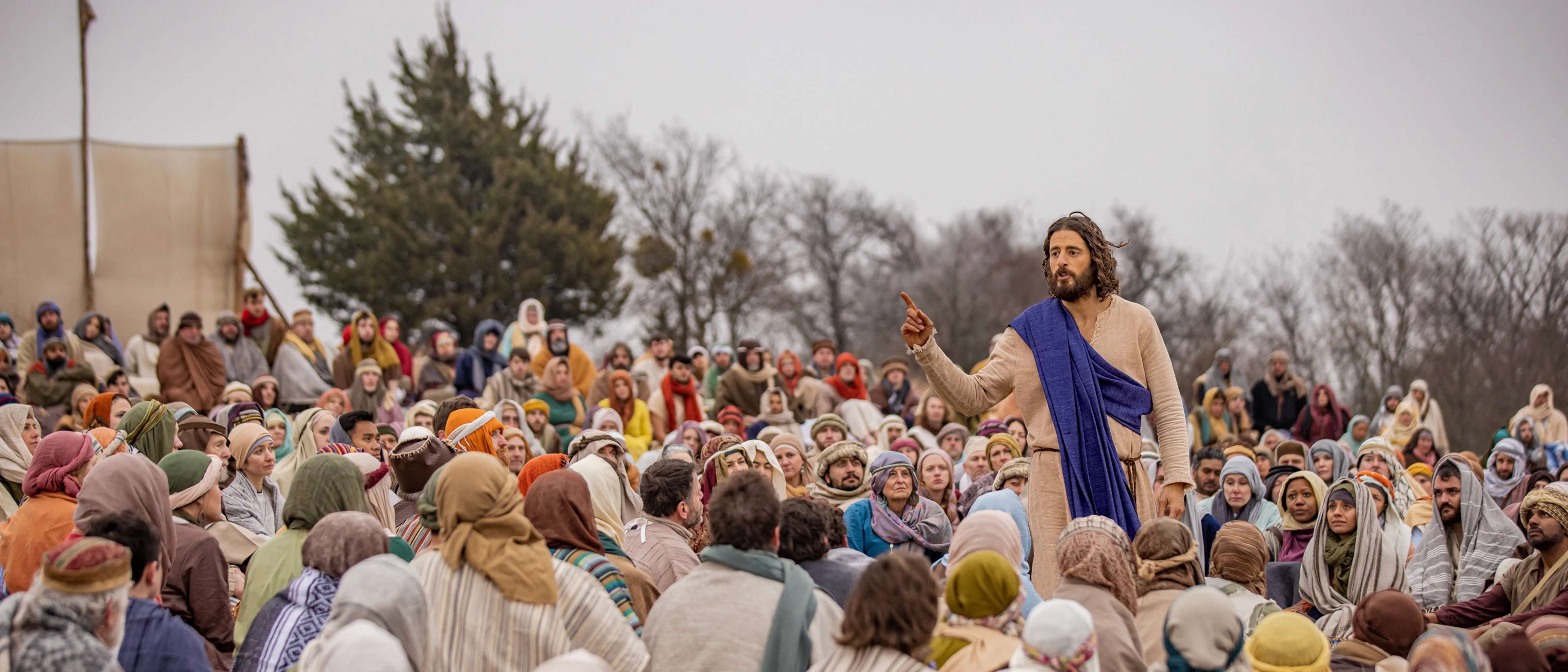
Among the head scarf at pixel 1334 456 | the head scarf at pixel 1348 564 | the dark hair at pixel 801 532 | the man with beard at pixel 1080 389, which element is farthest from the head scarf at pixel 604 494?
the head scarf at pixel 1334 456

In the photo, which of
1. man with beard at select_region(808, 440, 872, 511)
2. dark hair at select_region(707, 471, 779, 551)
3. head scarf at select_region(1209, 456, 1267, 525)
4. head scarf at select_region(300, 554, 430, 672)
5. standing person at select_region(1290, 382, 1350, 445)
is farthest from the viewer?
standing person at select_region(1290, 382, 1350, 445)

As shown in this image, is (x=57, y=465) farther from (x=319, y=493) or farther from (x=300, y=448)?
(x=300, y=448)

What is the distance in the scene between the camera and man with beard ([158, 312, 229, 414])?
1066 centimetres

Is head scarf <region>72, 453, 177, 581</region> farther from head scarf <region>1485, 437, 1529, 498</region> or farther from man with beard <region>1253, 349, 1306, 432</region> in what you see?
man with beard <region>1253, 349, 1306, 432</region>

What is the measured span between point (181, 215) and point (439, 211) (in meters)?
9.50

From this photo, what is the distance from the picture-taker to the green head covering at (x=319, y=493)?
14.0 feet

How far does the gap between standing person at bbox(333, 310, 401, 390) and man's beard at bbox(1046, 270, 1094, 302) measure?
8756mm

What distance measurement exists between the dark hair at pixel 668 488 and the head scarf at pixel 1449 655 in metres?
2.82

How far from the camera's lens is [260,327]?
12141mm

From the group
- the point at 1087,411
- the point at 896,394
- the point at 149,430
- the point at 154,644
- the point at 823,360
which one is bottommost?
the point at 154,644

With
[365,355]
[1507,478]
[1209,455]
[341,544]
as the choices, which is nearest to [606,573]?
[341,544]

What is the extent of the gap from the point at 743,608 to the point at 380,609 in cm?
107

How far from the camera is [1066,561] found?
3752mm

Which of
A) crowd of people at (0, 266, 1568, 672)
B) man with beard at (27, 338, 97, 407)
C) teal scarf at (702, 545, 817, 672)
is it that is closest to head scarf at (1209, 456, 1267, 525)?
crowd of people at (0, 266, 1568, 672)
